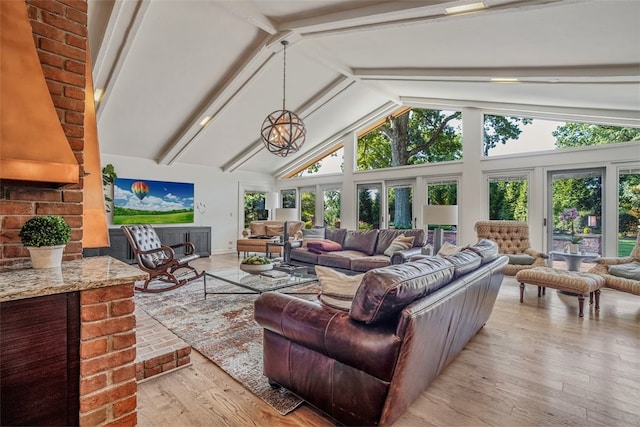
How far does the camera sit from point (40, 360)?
1.20m

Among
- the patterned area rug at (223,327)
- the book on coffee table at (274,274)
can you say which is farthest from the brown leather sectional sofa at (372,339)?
the book on coffee table at (274,274)

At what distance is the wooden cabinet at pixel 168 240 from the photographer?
6.07 m

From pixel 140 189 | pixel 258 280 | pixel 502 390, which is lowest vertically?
pixel 502 390

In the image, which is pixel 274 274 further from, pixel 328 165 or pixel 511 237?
pixel 328 165

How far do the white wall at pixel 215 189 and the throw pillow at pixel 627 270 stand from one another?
24.7 ft

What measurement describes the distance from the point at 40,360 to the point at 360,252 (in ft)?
14.3

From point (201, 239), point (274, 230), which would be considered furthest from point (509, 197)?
point (201, 239)

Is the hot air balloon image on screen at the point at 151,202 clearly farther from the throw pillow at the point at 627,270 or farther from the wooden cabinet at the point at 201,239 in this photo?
the throw pillow at the point at 627,270

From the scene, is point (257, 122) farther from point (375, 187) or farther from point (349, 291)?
point (349, 291)

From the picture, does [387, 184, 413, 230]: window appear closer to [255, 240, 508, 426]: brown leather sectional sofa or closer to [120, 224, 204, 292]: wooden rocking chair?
[120, 224, 204, 292]: wooden rocking chair

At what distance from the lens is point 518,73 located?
3709 millimetres

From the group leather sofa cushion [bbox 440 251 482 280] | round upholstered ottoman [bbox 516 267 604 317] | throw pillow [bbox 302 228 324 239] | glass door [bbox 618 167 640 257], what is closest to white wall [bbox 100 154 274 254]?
throw pillow [bbox 302 228 324 239]

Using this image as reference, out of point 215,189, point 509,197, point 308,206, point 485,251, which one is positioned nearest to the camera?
point 485,251

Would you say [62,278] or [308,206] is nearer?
[62,278]
